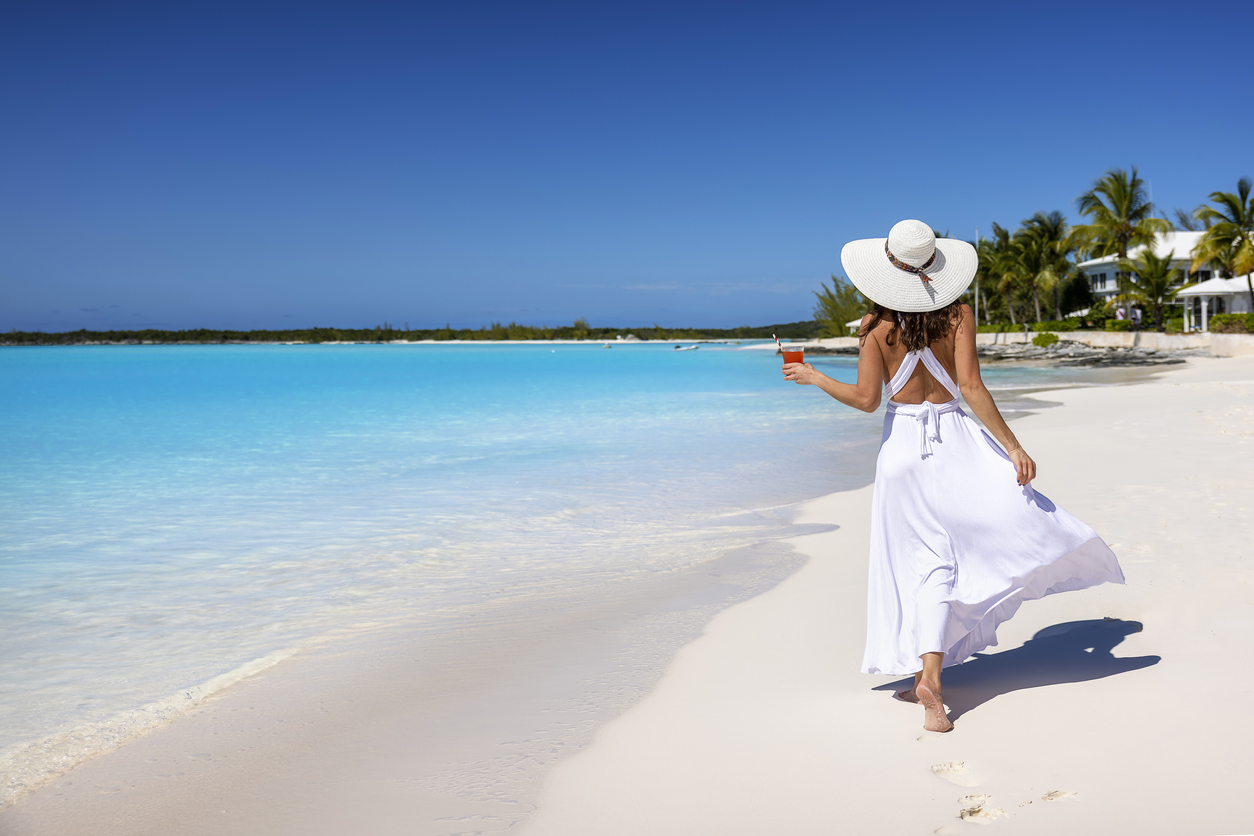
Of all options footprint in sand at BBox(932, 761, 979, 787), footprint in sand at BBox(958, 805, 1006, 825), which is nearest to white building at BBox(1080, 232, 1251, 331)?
footprint in sand at BBox(932, 761, 979, 787)

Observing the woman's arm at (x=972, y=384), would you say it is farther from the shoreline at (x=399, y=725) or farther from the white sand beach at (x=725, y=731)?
the shoreline at (x=399, y=725)

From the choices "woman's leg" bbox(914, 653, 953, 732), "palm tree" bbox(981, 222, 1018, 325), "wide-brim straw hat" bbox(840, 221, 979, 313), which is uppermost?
"palm tree" bbox(981, 222, 1018, 325)

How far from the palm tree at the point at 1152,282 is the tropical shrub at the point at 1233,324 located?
5.78 metres

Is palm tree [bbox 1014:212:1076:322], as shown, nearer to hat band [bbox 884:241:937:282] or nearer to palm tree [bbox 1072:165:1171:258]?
palm tree [bbox 1072:165:1171:258]

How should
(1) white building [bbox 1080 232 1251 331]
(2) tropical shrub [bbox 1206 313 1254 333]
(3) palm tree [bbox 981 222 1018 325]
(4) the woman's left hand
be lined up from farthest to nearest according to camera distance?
(3) palm tree [bbox 981 222 1018 325] → (1) white building [bbox 1080 232 1251 331] → (2) tropical shrub [bbox 1206 313 1254 333] → (4) the woman's left hand

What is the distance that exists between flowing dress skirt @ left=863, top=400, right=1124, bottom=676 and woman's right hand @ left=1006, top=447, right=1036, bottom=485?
0.02 metres

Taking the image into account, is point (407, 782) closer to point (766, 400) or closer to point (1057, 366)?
point (766, 400)

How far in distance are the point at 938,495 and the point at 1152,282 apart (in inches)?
1586

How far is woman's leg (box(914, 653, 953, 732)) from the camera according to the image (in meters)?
2.65

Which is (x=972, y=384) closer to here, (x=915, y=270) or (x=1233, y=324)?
(x=915, y=270)

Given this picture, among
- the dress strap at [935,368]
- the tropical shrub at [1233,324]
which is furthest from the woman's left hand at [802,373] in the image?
the tropical shrub at [1233,324]

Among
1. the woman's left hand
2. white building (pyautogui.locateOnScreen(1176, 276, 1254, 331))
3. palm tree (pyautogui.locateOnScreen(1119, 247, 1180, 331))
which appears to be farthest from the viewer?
palm tree (pyautogui.locateOnScreen(1119, 247, 1180, 331))

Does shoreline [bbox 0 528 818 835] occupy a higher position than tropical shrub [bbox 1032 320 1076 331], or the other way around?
tropical shrub [bbox 1032 320 1076 331]

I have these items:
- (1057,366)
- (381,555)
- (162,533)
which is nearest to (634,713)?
(381,555)
